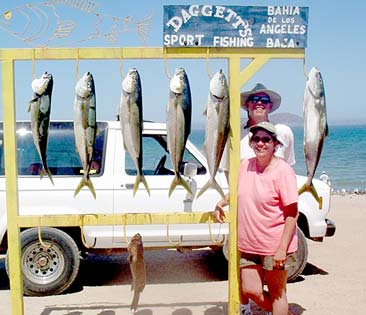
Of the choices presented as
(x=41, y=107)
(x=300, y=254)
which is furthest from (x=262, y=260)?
(x=300, y=254)

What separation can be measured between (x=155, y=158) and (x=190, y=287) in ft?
5.63

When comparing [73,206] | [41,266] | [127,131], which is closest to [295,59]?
[127,131]

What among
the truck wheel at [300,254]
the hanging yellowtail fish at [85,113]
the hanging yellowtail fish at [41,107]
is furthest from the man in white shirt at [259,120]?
the truck wheel at [300,254]

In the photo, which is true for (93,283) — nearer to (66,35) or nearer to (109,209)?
(109,209)

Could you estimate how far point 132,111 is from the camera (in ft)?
14.8

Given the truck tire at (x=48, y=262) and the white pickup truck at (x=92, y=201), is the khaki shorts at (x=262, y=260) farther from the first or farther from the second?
the truck tire at (x=48, y=262)

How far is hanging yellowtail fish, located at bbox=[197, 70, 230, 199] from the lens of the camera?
15.1 ft

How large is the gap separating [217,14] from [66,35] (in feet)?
4.11

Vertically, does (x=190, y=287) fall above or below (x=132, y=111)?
below

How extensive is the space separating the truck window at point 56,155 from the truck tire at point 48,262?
758 mm

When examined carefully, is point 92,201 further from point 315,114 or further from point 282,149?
point 315,114

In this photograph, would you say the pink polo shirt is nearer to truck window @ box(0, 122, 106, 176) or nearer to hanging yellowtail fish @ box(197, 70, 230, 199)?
hanging yellowtail fish @ box(197, 70, 230, 199)

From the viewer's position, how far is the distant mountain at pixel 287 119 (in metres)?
5.08

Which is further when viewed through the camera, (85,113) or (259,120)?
(259,120)
